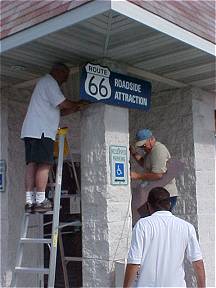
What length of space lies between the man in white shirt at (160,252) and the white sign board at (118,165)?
1429 millimetres

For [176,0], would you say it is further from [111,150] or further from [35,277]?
[35,277]

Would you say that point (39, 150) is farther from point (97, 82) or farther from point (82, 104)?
point (97, 82)

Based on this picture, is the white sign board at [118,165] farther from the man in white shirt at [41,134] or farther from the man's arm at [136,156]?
the man's arm at [136,156]

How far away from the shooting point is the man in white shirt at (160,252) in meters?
3.28

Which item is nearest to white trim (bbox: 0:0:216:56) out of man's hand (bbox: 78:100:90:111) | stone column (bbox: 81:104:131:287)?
man's hand (bbox: 78:100:90:111)

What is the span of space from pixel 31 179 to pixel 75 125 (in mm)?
1863

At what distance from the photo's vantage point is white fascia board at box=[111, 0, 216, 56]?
3.83m

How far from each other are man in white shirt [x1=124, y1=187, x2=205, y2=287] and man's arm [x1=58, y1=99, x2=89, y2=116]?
5.99 ft

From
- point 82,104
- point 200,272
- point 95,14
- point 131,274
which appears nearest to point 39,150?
point 82,104

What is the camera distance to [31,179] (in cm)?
481

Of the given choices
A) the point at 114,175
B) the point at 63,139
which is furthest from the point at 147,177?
the point at 63,139

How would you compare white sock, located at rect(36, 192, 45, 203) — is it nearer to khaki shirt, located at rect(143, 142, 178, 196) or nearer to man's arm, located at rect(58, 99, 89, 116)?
man's arm, located at rect(58, 99, 89, 116)

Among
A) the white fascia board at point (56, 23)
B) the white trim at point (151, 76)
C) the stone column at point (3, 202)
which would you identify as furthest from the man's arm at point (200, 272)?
the stone column at point (3, 202)

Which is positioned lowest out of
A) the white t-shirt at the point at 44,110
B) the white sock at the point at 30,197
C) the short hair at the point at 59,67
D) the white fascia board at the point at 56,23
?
the white sock at the point at 30,197
